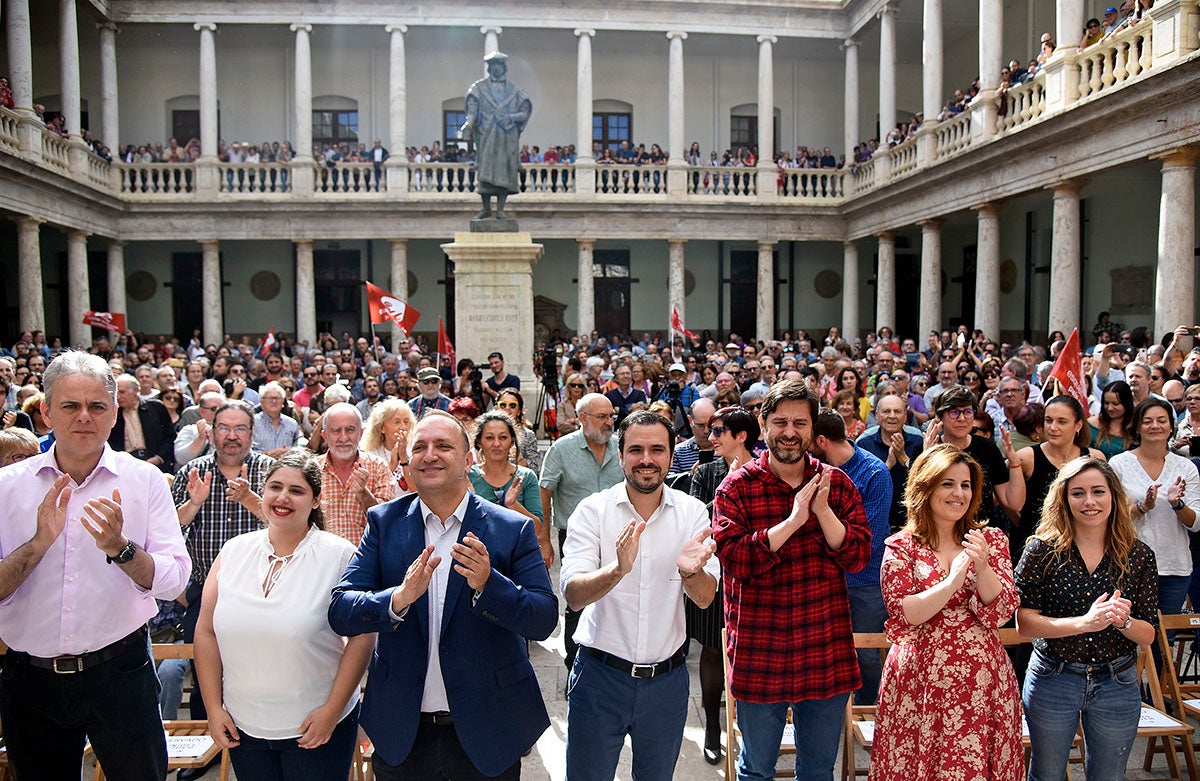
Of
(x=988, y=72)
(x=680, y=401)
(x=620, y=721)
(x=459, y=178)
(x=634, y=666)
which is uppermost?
Result: (x=988, y=72)

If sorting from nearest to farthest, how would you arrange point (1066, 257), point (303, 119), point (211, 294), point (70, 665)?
point (70, 665) < point (1066, 257) < point (303, 119) < point (211, 294)

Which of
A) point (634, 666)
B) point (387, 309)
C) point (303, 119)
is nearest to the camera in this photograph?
point (634, 666)

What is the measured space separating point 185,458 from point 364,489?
7.98 feet

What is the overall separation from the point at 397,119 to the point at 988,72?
1581cm

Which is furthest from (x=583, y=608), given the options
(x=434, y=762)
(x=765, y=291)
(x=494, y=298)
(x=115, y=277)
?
(x=115, y=277)

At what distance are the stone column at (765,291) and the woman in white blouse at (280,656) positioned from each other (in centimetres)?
2481

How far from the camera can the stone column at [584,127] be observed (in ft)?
86.4

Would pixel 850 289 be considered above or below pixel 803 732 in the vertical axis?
above

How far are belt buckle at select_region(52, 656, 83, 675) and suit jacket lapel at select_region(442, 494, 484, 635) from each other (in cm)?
145

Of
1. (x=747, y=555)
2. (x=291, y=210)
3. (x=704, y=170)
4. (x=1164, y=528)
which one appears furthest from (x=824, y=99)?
(x=747, y=555)

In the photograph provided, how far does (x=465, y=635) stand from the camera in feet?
10.5

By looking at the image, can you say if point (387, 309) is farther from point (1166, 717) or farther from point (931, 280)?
point (931, 280)

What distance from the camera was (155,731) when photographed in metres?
3.60

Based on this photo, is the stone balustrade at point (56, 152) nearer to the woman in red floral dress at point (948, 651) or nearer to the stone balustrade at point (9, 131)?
the stone balustrade at point (9, 131)
